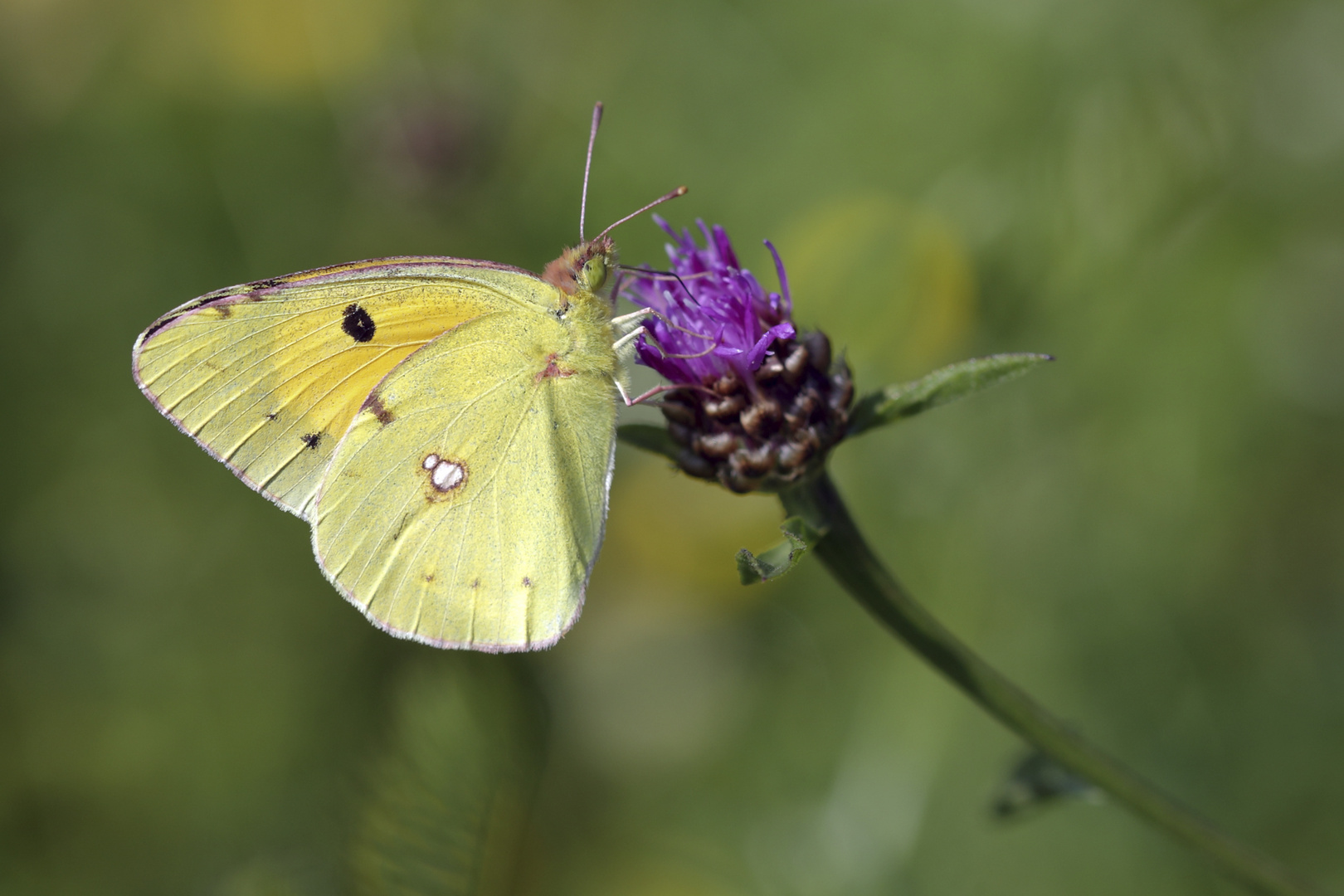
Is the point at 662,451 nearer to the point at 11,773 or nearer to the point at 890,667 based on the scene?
the point at 890,667

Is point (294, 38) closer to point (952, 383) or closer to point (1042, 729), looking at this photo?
point (952, 383)

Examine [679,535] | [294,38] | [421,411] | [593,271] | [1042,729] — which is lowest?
[679,535]

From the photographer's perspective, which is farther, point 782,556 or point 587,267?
point 587,267

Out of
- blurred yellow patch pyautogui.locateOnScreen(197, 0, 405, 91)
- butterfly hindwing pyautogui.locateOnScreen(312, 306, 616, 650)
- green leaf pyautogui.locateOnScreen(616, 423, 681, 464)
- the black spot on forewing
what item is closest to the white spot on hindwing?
butterfly hindwing pyautogui.locateOnScreen(312, 306, 616, 650)

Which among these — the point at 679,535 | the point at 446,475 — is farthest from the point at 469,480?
the point at 679,535

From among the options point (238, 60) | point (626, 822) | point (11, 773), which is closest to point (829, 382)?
point (626, 822)

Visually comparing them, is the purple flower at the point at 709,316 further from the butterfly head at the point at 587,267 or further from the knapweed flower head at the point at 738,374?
the butterfly head at the point at 587,267
